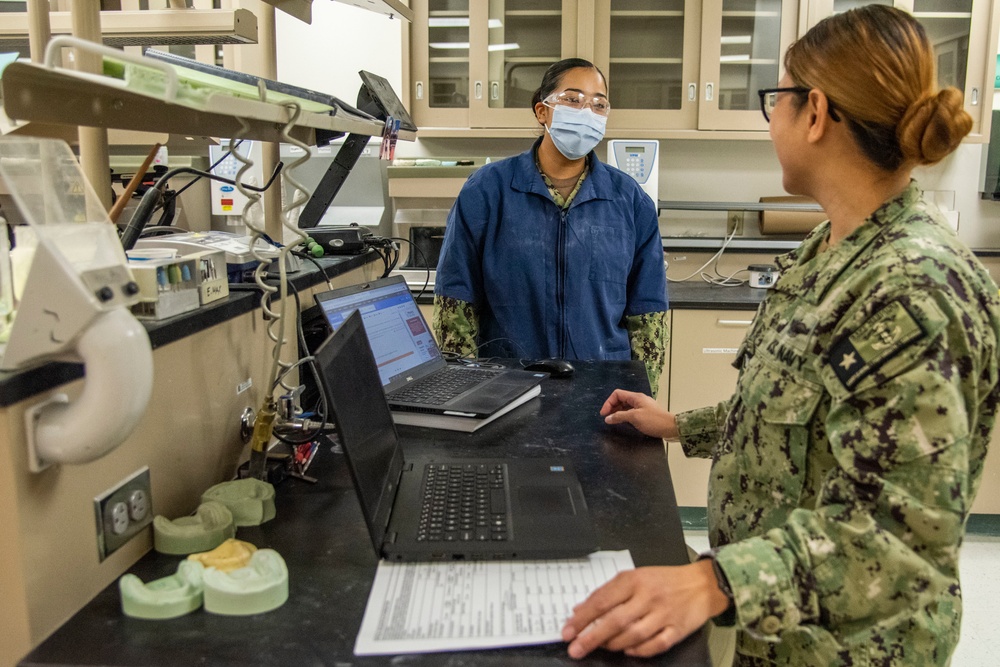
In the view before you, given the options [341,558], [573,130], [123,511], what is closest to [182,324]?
[123,511]

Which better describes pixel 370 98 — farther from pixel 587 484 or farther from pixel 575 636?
pixel 575 636

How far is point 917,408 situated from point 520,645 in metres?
0.46

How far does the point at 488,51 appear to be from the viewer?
346 centimetres

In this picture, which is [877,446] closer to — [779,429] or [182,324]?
[779,429]

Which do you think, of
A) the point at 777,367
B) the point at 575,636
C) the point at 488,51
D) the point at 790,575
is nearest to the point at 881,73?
the point at 777,367

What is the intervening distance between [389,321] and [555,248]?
65 cm

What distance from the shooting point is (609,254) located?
219 cm

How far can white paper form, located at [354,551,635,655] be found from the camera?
2.69 feet

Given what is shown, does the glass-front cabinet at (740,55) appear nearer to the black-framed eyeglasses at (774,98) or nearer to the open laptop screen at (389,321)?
the open laptop screen at (389,321)

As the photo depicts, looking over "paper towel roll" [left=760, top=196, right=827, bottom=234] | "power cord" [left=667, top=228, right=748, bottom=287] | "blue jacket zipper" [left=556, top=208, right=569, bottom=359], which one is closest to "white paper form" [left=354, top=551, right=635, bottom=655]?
"blue jacket zipper" [left=556, top=208, right=569, bottom=359]

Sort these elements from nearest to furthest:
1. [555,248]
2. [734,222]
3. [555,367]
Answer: [555,367]
[555,248]
[734,222]

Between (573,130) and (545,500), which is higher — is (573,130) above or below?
above

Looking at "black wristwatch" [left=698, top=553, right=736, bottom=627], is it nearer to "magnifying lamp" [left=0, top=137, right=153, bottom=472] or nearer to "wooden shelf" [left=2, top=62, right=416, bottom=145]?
"magnifying lamp" [left=0, top=137, right=153, bottom=472]

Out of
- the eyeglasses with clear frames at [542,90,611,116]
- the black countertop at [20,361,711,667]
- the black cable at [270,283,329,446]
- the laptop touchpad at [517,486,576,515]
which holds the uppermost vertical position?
the eyeglasses with clear frames at [542,90,611,116]
